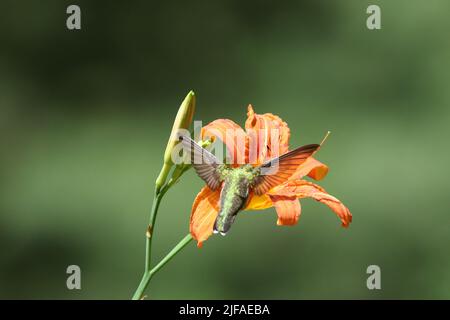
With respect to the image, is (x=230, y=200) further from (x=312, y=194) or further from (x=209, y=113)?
(x=209, y=113)

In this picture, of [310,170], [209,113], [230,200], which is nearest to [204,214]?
[230,200]

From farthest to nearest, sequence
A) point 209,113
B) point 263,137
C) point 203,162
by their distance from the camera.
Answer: point 209,113, point 263,137, point 203,162

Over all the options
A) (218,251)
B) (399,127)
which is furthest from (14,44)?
(399,127)

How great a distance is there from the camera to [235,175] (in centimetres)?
84

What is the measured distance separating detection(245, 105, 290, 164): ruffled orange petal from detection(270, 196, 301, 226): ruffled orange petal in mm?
82

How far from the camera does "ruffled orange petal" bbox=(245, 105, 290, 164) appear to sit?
0.92 metres

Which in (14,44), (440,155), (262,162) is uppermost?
(14,44)

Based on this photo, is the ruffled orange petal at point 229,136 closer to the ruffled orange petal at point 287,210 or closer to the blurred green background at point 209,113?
the ruffled orange petal at point 287,210

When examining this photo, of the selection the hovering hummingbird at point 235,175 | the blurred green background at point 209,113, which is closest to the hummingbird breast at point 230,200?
the hovering hummingbird at point 235,175

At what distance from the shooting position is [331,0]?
150 inches

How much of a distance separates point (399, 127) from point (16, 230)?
5.62ft

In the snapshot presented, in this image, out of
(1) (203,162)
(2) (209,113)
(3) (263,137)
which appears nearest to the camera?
(1) (203,162)

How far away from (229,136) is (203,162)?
0.11 m
